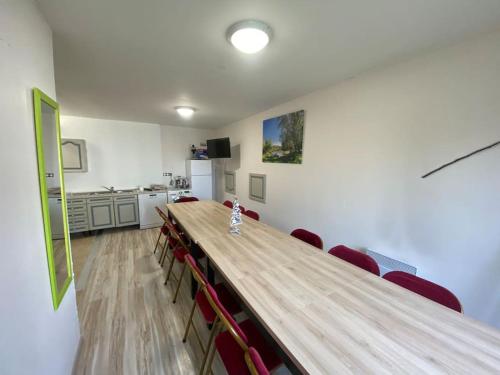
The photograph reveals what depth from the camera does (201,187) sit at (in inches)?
211

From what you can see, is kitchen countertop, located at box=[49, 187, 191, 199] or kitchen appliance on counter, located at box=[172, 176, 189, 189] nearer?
kitchen countertop, located at box=[49, 187, 191, 199]

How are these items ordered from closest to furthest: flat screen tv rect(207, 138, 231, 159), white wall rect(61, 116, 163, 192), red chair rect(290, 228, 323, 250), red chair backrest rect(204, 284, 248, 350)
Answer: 1. red chair backrest rect(204, 284, 248, 350)
2. red chair rect(290, 228, 323, 250)
3. white wall rect(61, 116, 163, 192)
4. flat screen tv rect(207, 138, 231, 159)

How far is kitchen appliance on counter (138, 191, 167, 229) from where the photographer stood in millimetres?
4445

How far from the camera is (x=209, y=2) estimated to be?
3.90 feet

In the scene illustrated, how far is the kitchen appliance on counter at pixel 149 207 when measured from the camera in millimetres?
4445

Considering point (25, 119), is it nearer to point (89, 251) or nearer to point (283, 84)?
point (283, 84)

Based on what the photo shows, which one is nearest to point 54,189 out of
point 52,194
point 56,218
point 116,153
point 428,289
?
point 52,194

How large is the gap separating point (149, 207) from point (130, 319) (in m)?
2.96

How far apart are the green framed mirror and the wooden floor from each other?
25.5 inches

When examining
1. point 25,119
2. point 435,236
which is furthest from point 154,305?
point 435,236

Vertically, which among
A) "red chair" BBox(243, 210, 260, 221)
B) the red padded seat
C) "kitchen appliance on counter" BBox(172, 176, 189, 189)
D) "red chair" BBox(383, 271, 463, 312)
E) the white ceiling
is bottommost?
the red padded seat

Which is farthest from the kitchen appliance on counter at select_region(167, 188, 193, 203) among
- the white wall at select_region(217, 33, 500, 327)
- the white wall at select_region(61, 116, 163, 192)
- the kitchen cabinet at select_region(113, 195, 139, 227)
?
the white wall at select_region(217, 33, 500, 327)

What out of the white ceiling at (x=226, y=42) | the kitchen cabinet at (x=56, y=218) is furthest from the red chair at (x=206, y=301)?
the white ceiling at (x=226, y=42)

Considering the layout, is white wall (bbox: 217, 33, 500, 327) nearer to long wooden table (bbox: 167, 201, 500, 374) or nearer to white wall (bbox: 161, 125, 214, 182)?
long wooden table (bbox: 167, 201, 500, 374)
